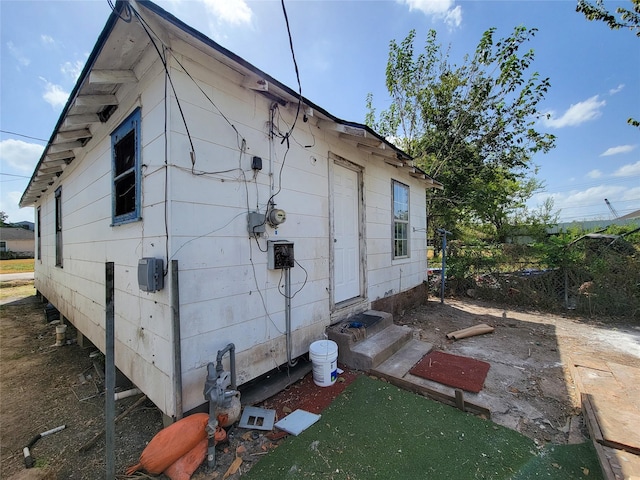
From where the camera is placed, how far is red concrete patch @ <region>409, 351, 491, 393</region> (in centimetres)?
297

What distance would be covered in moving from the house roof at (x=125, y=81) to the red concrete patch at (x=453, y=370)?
329 cm

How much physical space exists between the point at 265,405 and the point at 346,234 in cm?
272

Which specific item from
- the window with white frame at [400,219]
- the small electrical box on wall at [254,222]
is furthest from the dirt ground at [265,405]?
the small electrical box on wall at [254,222]

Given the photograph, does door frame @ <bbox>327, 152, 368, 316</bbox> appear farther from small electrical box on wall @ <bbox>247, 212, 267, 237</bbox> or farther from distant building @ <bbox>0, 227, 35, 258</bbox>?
distant building @ <bbox>0, 227, 35, 258</bbox>

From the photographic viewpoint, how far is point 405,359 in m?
3.54

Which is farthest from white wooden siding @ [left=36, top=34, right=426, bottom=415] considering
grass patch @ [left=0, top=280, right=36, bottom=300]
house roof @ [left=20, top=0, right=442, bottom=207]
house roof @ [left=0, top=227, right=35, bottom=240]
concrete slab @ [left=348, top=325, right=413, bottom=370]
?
house roof @ [left=0, top=227, right=35, bottom=240]

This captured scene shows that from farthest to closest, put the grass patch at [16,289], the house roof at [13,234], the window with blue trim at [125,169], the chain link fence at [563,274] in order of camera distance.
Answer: the house roof at [13,234], the grass patch at [16,289], the chain link fence at [563,274], the window with blue trim at [125,169]

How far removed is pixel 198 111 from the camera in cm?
240

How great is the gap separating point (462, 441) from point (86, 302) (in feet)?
18.0

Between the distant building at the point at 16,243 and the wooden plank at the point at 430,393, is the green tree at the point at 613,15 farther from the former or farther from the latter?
the distant building at the point at 16,243

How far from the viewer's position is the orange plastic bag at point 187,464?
182 cm

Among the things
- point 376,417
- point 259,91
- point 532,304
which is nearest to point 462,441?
point 376,417

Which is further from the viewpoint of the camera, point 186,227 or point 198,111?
point 198,111

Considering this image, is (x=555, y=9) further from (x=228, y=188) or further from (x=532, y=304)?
(x=228, y=188)
